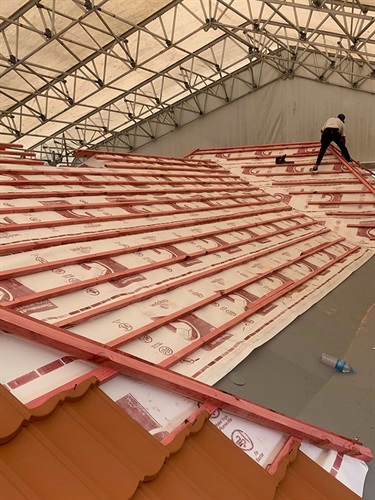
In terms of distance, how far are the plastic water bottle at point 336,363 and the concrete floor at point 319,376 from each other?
5 cm

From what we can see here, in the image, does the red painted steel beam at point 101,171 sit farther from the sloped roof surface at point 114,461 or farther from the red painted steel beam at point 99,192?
the sloped roof surface at point 114,461

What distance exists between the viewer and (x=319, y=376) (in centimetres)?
371

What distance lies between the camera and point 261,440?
8.18 feet

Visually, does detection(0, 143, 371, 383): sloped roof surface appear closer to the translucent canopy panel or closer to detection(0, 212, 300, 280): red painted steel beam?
detection(0, 212, 300, 280): red painted steel beam

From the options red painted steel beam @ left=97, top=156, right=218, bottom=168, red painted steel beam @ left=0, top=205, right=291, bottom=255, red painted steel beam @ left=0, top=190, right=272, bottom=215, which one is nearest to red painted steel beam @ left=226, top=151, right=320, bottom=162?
red painted steel beam @ left=97, top=156, right=218, bottom=168

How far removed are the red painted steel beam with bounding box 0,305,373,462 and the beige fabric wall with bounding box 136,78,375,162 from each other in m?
11.8

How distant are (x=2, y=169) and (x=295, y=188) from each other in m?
6.77

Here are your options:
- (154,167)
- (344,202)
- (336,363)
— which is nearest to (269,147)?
(344,202)

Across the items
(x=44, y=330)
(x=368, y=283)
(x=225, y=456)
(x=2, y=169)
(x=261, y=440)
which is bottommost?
(x=368, y=283)

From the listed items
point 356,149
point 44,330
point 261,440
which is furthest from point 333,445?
point 356,149

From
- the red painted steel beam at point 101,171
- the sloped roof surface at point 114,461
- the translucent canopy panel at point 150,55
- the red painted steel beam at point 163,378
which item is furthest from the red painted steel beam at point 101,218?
the translucent canopy panel at point 150,55

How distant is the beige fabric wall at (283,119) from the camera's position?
12.8m

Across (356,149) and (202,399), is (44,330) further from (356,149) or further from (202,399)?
(356,149)

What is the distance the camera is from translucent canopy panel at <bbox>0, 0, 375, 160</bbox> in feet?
31.3
